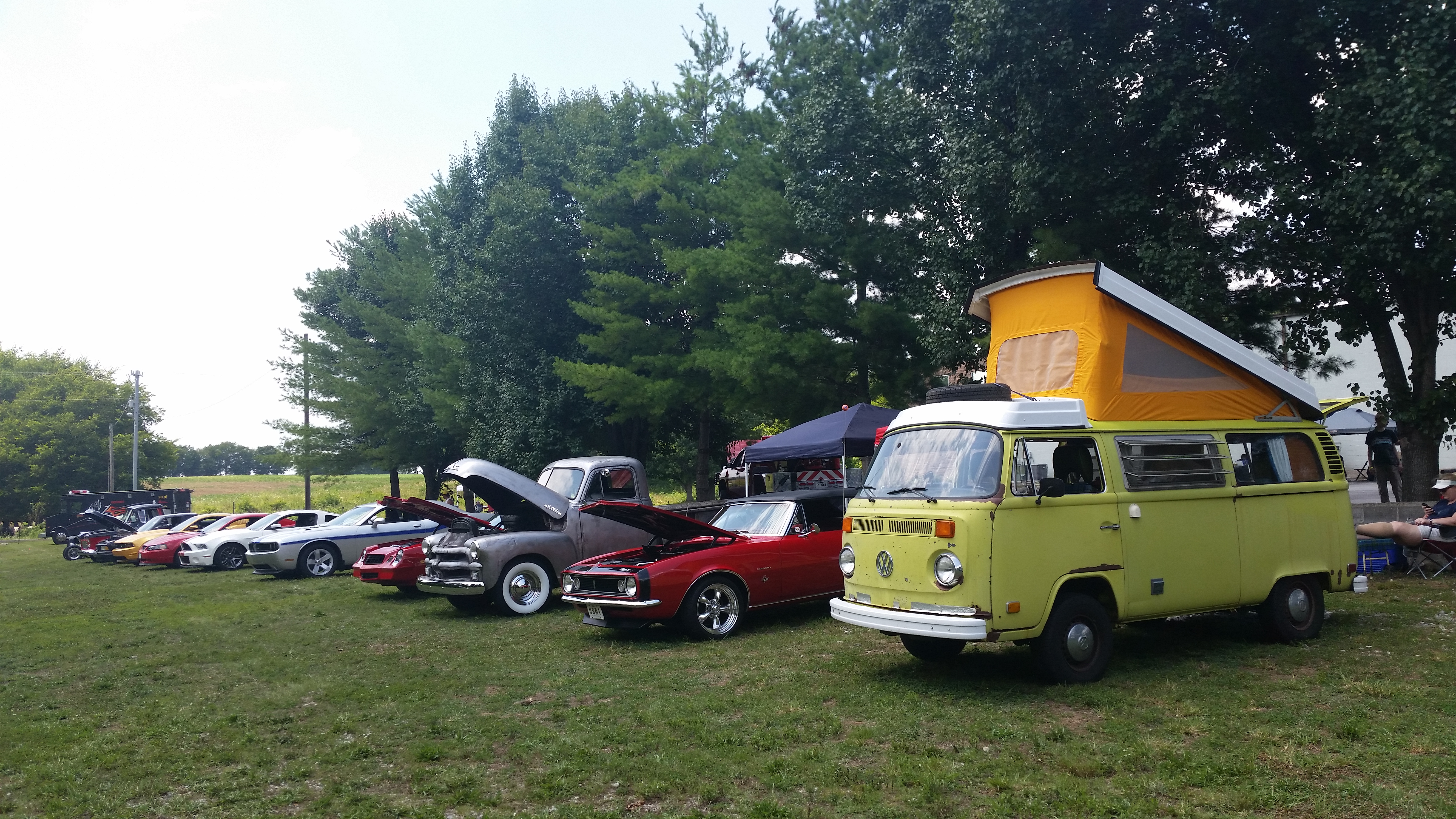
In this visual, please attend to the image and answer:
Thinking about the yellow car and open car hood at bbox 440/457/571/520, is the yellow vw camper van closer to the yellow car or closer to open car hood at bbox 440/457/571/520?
open car hood at bbox 440/457/571/520

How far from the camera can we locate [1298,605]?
28.0 ft

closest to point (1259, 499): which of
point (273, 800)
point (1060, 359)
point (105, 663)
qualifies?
point (1060, 359)

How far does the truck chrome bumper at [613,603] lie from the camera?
31.9 ft

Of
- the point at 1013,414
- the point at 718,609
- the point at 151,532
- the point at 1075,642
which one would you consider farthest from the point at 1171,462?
the point at 151,532

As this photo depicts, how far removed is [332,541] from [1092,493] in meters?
15.8

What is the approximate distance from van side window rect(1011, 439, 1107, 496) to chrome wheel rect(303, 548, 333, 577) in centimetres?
1571

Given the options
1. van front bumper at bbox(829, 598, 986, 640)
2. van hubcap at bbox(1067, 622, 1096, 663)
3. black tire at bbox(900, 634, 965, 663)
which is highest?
van front bumper at bbox(829, 598, 986, 640)

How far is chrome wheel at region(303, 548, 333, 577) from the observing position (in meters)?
18.8

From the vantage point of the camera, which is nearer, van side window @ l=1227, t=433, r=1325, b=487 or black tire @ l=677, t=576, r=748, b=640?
van side window @ l=1227, t=433, r=1325, b=487

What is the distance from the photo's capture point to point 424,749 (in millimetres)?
6176

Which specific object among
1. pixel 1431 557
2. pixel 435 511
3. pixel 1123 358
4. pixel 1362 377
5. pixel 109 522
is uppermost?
pixel 1362 377

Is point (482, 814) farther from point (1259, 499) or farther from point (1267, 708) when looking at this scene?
point (1259, 499)

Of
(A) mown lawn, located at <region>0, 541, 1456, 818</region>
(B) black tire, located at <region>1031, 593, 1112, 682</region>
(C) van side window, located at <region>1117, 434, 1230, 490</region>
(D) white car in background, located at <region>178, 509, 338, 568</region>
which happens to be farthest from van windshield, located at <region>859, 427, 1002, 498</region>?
(D) white car in background, located at <region>178, 509, 338, 568</region>

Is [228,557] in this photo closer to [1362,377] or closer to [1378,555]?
[1378,555]
